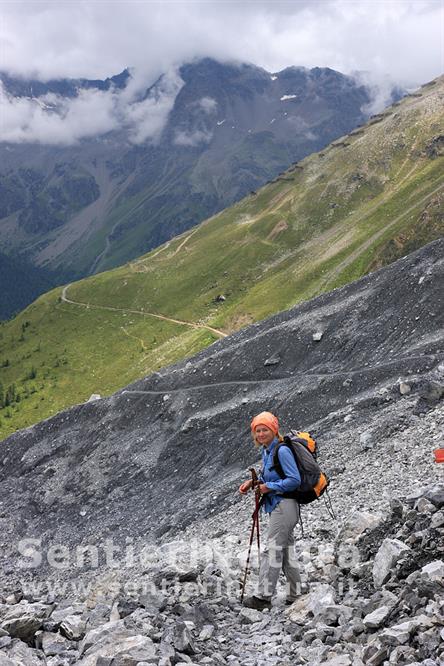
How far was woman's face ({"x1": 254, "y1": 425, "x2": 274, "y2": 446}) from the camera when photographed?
12.1m

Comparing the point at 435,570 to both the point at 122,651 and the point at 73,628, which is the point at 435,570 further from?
the point at 73,628

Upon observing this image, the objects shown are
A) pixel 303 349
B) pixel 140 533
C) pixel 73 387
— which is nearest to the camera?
pixel 140 533

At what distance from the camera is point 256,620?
11953 mm

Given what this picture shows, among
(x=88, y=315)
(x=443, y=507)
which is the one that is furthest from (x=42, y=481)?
(x=88, y=315)

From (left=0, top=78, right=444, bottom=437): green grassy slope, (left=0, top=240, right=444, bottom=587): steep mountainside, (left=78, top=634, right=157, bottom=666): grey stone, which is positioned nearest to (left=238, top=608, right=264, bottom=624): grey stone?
(left=78, top=634, right=157, bottom=666): grey stone

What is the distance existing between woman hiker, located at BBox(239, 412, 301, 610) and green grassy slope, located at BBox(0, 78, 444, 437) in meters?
74.8

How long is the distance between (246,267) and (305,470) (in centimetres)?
12431

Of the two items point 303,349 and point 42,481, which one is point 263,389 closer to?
point 303,349

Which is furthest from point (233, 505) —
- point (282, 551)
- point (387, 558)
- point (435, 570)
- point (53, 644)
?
point (435, 570)

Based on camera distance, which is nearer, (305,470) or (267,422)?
(305,470)

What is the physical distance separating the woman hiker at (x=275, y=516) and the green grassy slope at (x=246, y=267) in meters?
74.8

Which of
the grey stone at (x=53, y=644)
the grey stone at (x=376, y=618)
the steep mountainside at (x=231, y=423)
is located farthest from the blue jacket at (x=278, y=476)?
the steep mountainside at (x=231, y=423)

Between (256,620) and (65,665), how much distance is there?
161 inches

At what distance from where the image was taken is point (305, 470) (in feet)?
39.1
